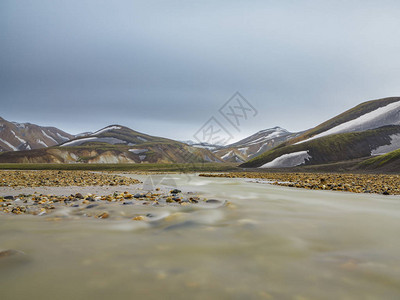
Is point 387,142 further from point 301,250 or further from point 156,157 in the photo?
point 156,157

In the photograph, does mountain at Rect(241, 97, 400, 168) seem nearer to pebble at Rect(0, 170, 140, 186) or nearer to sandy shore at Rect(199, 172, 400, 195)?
sandy shore at Rect(199, 172, 400, 195)

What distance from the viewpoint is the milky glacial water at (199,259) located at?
9.99 feet

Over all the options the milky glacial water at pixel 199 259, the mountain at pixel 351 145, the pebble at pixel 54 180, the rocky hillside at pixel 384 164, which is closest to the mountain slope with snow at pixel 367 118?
the mountain at pixel 351 145

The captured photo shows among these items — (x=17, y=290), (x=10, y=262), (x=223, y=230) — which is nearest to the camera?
(x=17, y=290)

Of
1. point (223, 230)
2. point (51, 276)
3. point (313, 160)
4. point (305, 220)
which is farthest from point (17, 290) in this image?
point (313, 160)

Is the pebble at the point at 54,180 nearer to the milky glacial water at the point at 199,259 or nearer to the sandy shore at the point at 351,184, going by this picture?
the milky glacial water at the point at 199,259

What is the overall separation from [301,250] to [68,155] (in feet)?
595

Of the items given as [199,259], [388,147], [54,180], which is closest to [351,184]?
[199,259]

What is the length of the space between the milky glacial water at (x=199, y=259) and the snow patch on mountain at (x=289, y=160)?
8883cm

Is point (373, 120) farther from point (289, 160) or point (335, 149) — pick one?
point (289, 160)

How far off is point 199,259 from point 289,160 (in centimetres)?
9632

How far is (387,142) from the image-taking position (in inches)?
3548

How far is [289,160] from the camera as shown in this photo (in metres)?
93.7

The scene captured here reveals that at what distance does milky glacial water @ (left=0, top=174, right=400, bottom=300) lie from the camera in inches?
120
